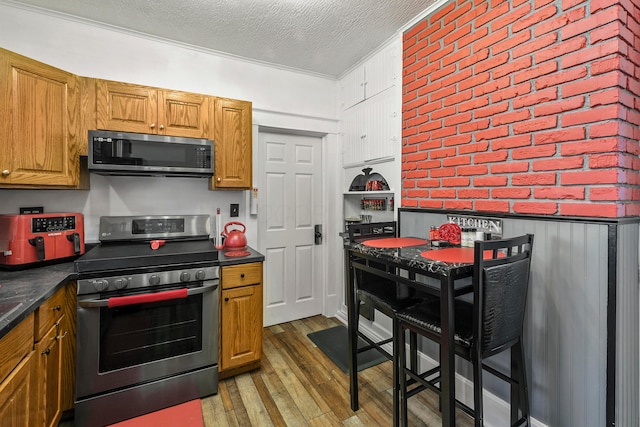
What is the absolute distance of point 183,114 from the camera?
2.32m

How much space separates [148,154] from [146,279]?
3.03ft

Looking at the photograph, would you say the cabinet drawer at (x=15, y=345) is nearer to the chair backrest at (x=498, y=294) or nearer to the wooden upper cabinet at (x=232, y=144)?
the wooden upper cabinet at (x=232, y=144)

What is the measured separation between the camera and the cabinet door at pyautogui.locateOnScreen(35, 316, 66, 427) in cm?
141

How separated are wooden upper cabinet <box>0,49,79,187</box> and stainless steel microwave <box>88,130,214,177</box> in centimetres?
17

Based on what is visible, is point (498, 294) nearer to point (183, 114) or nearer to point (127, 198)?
point (183, 114)

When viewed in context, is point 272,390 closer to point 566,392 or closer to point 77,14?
point 566,392

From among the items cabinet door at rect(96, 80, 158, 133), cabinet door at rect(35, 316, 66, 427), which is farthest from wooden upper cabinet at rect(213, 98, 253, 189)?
cabinet door at rect(35, 316, 66, 427)

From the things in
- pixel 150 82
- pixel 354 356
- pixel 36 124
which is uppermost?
pixel 150 82

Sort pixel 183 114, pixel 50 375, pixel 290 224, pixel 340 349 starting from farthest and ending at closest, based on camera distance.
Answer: pixel 290 224 → pixel 340 349 → pixel 183 114 → pixel 50 375

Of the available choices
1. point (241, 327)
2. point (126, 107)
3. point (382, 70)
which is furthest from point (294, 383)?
point (382, 70)

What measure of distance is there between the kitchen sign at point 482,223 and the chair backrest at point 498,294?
1.15 feet

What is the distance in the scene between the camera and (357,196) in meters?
3.26

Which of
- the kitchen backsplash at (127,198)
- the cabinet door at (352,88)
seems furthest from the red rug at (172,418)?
the cabinet door at (352,88)

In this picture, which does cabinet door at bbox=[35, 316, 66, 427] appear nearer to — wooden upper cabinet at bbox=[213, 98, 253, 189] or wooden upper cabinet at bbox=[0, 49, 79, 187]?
wooden upper cabinet at bbox=[0, 49, 79, 187]
